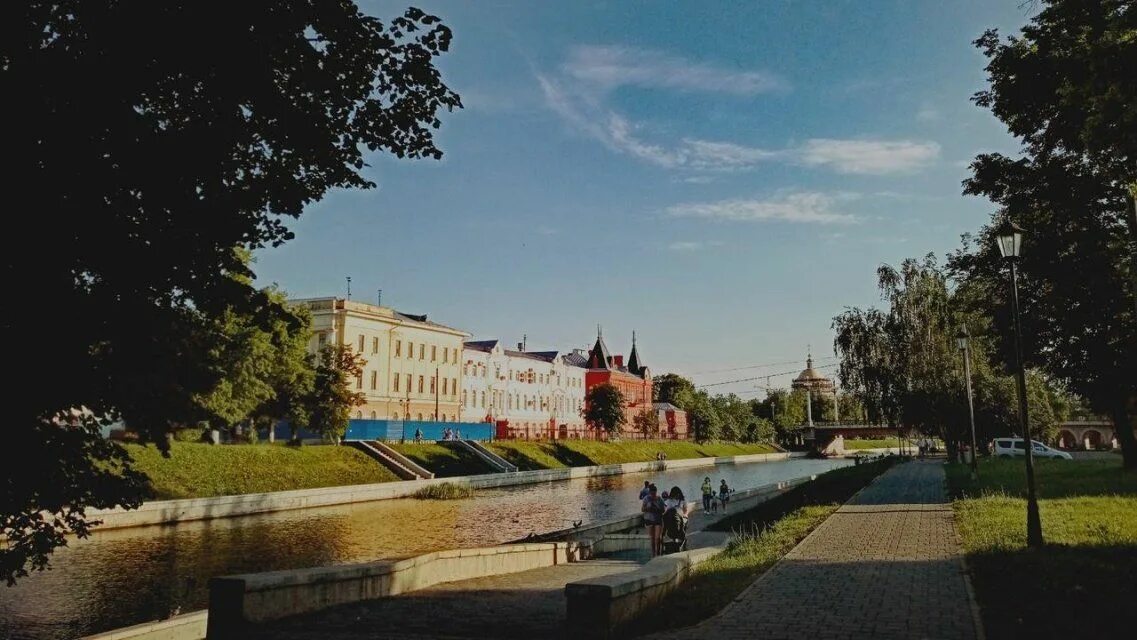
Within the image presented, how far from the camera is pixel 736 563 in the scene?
1305cm

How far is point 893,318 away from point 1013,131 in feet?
83.8

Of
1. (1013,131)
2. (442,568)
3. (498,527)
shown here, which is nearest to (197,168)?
(442,568)

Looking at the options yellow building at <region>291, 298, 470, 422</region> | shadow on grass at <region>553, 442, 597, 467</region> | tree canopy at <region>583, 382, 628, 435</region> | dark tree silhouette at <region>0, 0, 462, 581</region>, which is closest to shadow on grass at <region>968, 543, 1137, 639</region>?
dark tree silhouette at <region>0, 0, 462, 581</region>

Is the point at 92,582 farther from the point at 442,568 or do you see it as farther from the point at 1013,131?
the point at 1013,131

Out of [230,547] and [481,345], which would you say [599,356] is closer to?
[481,345]

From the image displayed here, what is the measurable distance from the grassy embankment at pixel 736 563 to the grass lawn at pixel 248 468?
936 inches

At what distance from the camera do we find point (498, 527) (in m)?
31.2

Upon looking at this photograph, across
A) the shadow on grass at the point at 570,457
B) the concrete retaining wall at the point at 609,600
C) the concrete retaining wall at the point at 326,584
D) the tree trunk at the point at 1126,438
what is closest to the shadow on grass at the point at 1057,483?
the tree trunk at the point at 1126,438

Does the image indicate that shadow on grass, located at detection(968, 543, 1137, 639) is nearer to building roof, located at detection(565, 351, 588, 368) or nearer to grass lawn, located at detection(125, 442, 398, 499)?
grass lawn, located at detection(125, 442, 398, 499)

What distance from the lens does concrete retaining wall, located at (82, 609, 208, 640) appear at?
10.4 m

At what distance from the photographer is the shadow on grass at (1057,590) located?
7.82 metres

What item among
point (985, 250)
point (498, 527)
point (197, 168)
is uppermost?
point (985, 250)

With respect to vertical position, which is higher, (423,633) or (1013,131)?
(1013,131)

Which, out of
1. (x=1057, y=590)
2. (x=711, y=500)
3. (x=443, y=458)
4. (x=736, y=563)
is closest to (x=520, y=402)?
(x=443, y=458)
